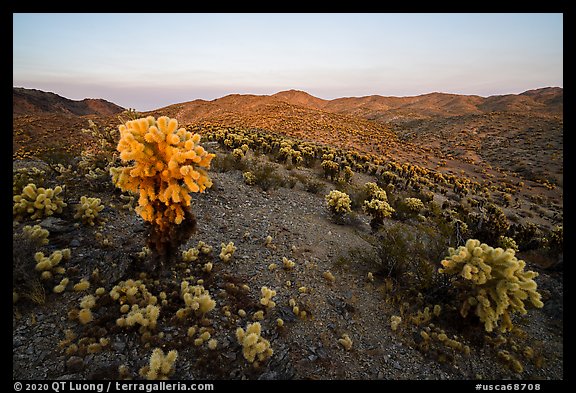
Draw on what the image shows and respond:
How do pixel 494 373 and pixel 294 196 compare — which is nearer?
pixel 494 373

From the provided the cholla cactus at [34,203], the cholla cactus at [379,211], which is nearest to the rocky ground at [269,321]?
the cholla cactus at [34,203]

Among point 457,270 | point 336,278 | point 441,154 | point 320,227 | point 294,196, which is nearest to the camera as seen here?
point 457,270

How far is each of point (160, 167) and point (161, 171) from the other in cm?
15

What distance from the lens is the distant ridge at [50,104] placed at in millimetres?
52091

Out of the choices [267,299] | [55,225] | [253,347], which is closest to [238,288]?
[267,299]

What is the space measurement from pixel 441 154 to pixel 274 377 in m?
31.9

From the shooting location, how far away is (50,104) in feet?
192

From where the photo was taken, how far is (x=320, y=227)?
7.85m

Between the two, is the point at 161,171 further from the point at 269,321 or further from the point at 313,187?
the point at 313,187

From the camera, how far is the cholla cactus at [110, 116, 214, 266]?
4.09 metres

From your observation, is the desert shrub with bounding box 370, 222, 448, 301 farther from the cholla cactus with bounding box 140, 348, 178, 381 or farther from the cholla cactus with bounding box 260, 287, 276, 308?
the cholla cactus with bounding box 140, 348, 178, 381
